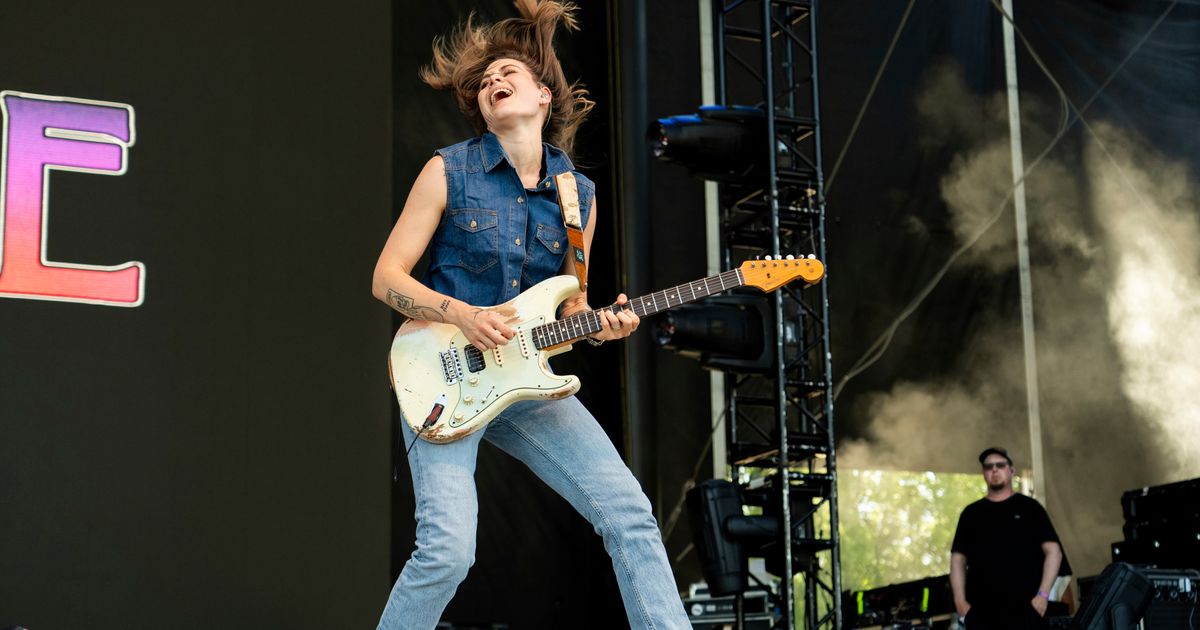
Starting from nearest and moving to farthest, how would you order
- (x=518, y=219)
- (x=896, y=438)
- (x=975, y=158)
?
(x=518, y=219) → (x=896, y=438) → (x=975, y=158)

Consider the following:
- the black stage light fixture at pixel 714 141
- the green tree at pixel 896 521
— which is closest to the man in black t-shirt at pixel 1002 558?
the green tree at pixel 896 521

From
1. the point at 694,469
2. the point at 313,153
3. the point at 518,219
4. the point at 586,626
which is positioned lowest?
the point at 586,626

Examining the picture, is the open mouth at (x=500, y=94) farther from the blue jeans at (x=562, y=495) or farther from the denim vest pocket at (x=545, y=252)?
the blue jeans at (x=562, y=495)

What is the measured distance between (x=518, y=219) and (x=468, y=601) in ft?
16.1

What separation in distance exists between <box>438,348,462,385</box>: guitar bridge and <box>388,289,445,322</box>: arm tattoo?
0.28ft

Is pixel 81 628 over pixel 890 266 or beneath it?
beneath

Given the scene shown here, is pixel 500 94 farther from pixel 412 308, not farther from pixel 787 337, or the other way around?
pixel 787 337

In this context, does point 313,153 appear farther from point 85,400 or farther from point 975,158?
point 975,158

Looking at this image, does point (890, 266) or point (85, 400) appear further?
point (890, 266)

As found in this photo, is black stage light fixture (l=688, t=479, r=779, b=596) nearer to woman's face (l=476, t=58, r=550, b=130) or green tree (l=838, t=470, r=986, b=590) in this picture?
green tree (l=838, t=470, r=986, b=590)

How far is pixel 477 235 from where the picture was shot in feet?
10.6

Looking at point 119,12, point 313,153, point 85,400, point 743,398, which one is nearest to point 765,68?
point 743,398

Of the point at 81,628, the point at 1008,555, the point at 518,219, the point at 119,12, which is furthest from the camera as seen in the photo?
the point at 1008,555

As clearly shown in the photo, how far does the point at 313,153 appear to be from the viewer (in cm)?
494
